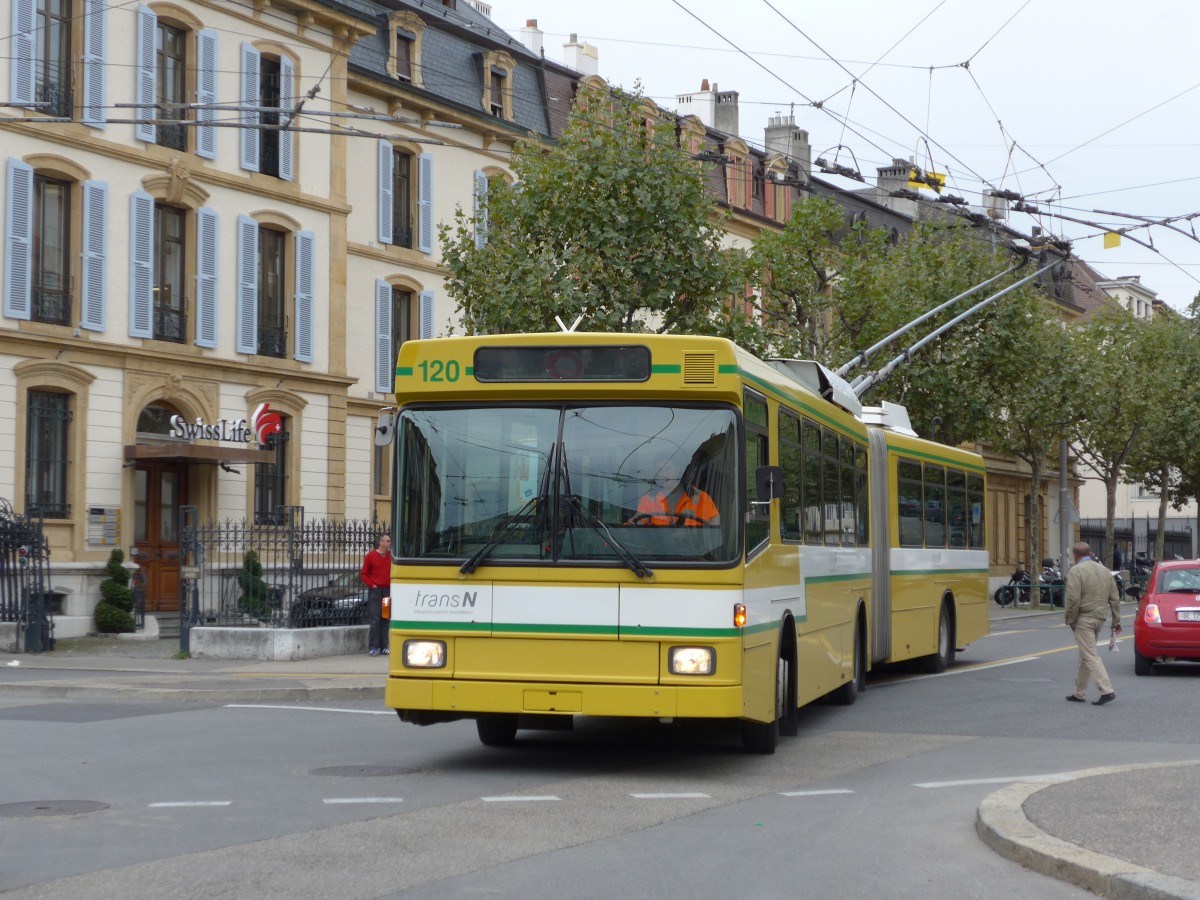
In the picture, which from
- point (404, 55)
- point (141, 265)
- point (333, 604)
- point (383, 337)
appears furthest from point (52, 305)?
point (404, 55)

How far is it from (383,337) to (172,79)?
796 cm

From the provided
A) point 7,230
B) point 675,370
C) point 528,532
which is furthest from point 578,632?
point 7,230

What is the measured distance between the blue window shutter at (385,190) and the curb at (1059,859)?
28.2m

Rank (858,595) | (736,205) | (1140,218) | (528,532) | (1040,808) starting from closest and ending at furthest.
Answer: (1040,808) → (528,532) → (858,595) → (1140,218) → (736,205)

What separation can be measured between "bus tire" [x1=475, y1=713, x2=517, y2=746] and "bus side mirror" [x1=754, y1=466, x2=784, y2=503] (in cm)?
271

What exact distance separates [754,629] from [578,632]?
1.25m

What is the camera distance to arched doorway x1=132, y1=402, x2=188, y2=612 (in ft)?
98.8

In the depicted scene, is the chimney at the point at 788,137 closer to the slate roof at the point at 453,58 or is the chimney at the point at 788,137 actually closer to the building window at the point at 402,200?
the slate roof at the point at 453,58

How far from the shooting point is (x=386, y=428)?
1156 cm

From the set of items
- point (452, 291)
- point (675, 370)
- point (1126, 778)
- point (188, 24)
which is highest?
point (188, 24)

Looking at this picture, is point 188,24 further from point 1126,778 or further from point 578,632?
point 1126,778

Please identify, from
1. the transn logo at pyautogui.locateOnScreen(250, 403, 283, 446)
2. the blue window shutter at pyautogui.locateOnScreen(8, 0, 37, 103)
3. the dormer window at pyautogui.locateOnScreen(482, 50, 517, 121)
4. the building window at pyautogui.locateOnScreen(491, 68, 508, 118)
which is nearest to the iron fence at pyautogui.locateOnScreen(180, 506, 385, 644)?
the transn logo at pyautogui.locateOnScreen(250, 403, 283, 446)

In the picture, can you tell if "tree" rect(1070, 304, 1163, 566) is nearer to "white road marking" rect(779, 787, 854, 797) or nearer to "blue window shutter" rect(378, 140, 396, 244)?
"blue window shutter" rect(378, 140, 396, 244)

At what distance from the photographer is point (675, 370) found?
11.2 meters
